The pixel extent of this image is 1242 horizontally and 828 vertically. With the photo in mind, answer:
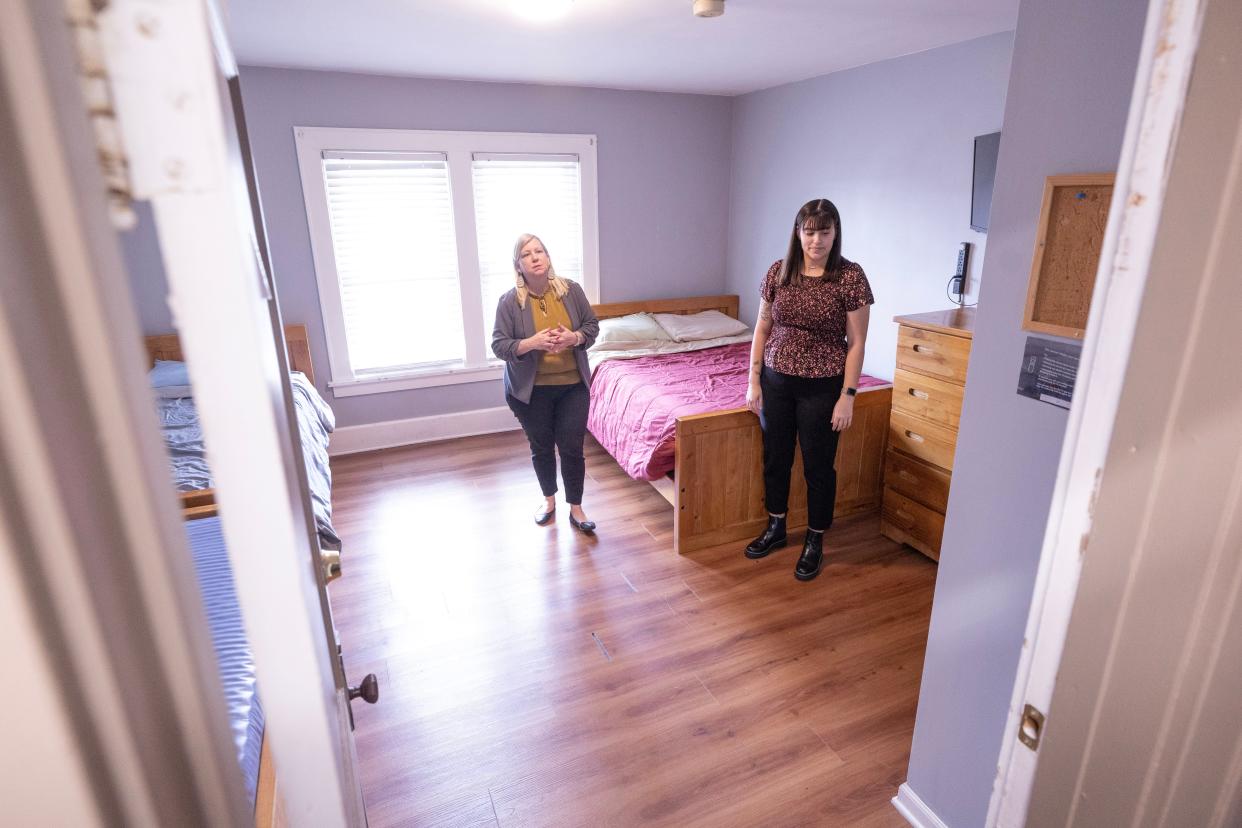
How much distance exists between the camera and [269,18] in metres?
2.55

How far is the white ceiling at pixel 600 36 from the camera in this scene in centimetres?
250

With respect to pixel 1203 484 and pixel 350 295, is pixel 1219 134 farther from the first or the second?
pixel 350 295

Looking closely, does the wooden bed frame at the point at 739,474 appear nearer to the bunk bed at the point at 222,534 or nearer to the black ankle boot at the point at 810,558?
the black ankle boot at the point at 810,558

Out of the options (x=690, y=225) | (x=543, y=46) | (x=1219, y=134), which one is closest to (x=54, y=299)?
(x=1219, y=134)

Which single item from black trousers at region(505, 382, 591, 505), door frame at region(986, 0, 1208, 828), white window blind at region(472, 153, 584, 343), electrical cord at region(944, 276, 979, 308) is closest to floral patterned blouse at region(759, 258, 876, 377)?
black trousers at region(505, 382, 591, 505)

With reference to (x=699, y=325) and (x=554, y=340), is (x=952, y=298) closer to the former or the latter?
(x=699, y=325)

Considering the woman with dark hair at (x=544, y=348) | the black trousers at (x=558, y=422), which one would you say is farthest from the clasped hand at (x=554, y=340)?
the black trousers at (x=558, y=422)

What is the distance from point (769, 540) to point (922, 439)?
769mm

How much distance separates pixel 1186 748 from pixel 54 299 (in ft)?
3.93

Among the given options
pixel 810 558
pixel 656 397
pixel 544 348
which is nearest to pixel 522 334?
pixel 544 348

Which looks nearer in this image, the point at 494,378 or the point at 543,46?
the point at 543,46

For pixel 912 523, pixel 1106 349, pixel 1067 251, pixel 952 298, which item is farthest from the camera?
pixel 952 298

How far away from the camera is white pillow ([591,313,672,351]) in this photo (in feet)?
13.9

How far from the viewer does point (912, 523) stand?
9.36 feet
